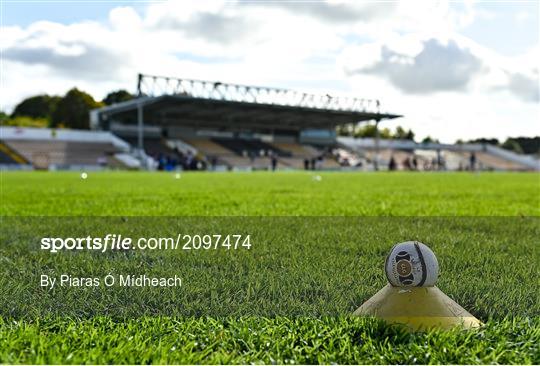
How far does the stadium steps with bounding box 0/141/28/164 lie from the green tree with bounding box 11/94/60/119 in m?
18.9

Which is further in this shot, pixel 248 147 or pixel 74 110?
pixel 74 110

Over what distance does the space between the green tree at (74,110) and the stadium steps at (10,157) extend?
14740 mm

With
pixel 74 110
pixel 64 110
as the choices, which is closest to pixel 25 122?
pixel 64 110

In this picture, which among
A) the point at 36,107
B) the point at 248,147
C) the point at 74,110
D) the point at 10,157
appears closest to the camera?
the point at 10,157

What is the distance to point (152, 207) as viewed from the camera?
234 inches

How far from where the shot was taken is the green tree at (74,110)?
53.0 metres

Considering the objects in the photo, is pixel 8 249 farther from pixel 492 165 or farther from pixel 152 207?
pixel 492 165

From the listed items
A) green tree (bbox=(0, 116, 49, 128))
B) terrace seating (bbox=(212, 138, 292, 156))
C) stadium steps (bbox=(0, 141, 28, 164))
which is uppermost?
green tree (bbox=(0, 116, 49, 128))

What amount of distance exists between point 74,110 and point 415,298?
5646 centimetres

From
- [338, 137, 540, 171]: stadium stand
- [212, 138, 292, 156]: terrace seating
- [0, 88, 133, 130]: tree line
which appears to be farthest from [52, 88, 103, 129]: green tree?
[338, 137, 540, 171]: stadium stand

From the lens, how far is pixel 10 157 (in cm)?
3769

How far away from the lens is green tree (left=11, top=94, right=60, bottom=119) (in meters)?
57.1

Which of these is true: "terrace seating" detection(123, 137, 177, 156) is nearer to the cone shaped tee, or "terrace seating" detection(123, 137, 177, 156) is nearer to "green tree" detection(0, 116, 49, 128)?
"green tree" detection(0, 116, 49, 128)

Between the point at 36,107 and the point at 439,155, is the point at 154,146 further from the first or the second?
the point at 439,155
